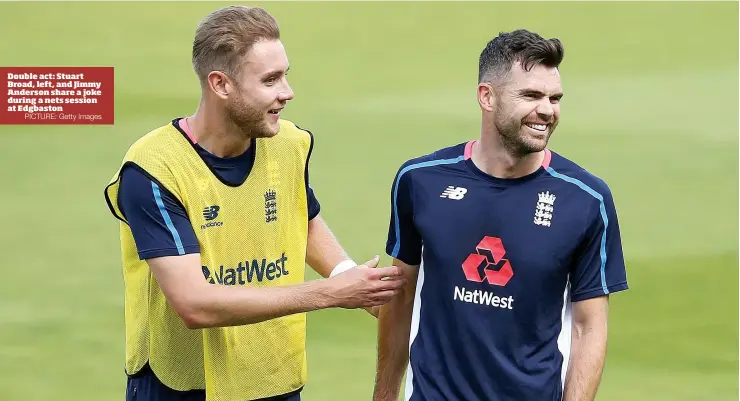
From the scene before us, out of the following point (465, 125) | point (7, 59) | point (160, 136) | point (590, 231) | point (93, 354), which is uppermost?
point (7, 59)

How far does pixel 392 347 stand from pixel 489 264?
0.56m

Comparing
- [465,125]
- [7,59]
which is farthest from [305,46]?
[7,59]

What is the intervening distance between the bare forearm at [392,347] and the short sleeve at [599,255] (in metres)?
0.63

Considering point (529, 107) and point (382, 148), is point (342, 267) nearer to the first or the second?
point (529, 107)

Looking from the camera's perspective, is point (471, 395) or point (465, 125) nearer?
point (471, 395)

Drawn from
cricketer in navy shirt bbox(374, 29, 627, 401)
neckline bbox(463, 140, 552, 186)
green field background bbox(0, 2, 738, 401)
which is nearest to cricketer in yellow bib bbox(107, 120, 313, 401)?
cricketer in navy shirt bbox(374, 29, 627, 401)

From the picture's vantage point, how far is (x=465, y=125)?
9.94 m

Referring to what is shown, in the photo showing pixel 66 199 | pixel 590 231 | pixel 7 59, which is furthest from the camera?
pixel 7 59

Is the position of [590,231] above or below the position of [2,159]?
below

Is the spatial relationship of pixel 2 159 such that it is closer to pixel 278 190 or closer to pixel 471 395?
pixel 278 190

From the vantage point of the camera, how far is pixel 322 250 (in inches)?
189

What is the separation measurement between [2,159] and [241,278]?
241 inches

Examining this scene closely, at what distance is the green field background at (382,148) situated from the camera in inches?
310
